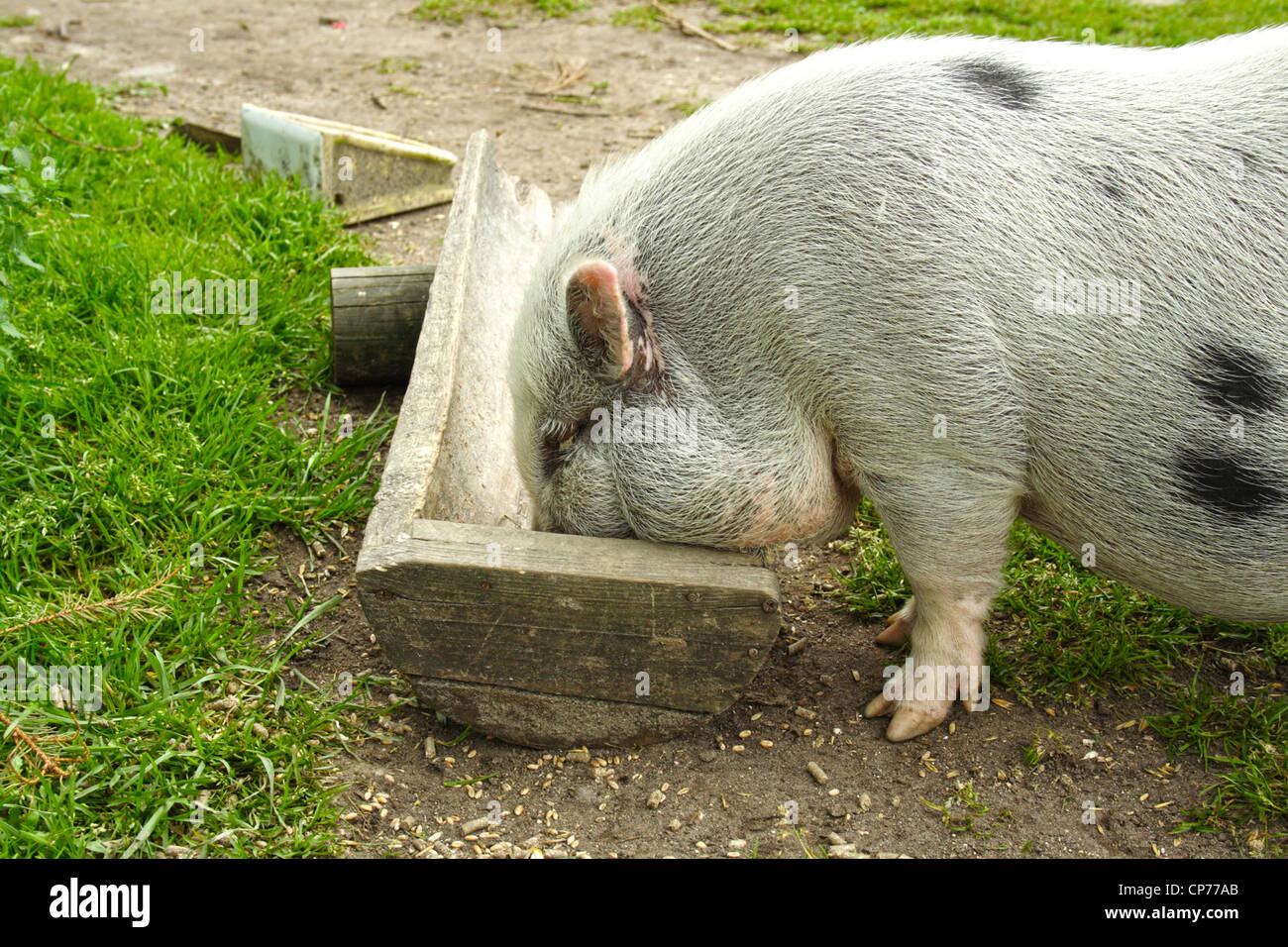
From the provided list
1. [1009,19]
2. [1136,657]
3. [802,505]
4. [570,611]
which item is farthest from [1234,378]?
[1009,19]

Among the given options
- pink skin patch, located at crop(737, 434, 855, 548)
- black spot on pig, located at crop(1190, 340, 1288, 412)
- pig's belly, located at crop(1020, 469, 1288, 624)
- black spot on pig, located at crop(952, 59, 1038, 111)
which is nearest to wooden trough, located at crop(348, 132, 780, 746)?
pink skin patch, located at crop(737, 434, 855, 548)

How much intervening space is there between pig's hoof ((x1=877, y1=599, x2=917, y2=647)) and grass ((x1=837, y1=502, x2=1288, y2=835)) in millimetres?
160

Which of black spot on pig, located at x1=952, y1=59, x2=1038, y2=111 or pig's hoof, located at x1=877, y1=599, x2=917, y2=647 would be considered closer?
black spot on pig, located at x1=952, y1=59, x2=1038, y2=111

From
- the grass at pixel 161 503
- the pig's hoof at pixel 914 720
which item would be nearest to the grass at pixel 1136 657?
the pig's hoof at pixel 914 720

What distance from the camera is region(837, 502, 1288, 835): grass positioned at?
3102 millimetres

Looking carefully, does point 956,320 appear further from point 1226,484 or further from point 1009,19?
point 1009,19

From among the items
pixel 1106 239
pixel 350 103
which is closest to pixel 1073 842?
pixel 1106 239

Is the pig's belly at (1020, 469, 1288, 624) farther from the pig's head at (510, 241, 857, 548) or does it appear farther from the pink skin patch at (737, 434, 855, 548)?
the pig's head at (510, 241, 857, 548)

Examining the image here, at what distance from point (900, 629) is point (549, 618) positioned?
4.34ft

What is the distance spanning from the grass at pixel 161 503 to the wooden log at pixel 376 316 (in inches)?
10.0

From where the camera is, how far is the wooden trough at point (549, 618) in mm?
2818

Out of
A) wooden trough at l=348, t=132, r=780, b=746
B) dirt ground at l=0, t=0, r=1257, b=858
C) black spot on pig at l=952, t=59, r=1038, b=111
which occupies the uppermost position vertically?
black spot on pig at l=952, t=59, r=1038, b=111

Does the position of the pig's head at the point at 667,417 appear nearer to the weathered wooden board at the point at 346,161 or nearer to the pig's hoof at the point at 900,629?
the pig's hoof at the point at 900,629
